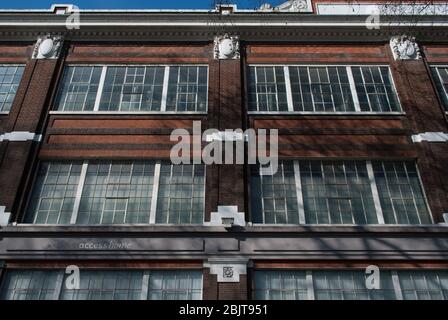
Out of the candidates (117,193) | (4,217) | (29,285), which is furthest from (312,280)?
(4,217)

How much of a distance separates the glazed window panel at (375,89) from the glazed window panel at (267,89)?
2624 millimetres

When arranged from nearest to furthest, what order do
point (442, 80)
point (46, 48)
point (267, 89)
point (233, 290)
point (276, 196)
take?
point (233, 290)
point (276, 196)
point (267, 89)
point (442, 80)
point (46, 48)

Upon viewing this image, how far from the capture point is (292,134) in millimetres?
14633

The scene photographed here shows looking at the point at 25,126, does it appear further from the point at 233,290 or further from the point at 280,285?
the point at 280,285

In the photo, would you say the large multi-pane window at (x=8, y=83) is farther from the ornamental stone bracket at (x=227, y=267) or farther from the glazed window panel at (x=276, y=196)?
the ornamental stone bracket at (x=227, y=267)

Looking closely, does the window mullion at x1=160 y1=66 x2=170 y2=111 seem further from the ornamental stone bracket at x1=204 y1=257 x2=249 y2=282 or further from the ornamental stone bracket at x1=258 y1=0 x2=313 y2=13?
the ornamental stone bracket at x1=204 y1=257 x2=249 y2=282

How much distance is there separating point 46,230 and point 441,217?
1081 cm

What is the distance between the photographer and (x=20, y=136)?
14320 millimetres

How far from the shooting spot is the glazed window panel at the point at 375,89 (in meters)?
15.5

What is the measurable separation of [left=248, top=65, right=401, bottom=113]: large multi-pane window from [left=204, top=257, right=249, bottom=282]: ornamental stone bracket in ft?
18.3

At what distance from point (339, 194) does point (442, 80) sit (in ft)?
21.1

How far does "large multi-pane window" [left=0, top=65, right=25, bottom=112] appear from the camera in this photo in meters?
15.6

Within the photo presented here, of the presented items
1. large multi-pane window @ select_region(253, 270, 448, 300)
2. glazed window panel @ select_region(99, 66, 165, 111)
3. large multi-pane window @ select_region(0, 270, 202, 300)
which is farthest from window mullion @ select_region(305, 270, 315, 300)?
glazed window panel @ select_region(99, 66, 165, 111)
